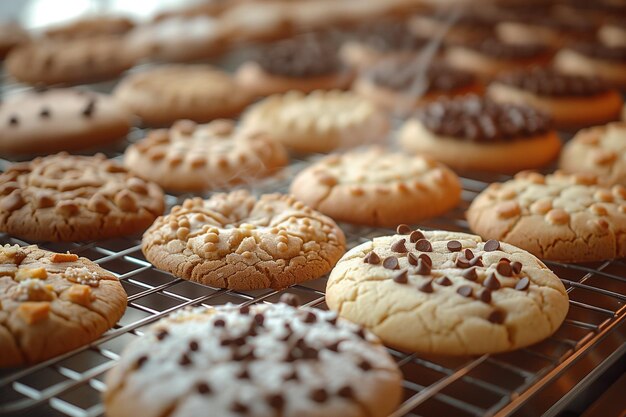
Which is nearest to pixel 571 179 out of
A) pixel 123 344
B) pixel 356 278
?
pixel 356 278

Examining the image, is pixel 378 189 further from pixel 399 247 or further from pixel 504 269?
pixel 504 269

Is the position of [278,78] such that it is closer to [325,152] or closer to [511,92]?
[325,152]

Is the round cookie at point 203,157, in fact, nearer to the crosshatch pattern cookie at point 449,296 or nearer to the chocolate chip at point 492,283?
the crosshatch pattern cookie at point 449,296

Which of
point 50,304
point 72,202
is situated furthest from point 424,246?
point 72,202

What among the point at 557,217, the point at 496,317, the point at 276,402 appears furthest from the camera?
the point at 557,217

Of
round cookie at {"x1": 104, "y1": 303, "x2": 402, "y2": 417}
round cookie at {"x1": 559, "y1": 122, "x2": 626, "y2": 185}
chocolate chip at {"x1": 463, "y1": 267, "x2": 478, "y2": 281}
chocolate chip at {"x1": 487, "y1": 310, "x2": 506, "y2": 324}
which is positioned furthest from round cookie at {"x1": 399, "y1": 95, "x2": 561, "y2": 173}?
round cookie at {"x1": 104, "y1": 303, "x2": 402, "y2": 417}

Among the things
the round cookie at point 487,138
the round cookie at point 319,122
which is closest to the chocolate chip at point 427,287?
the round cookie at point 487,138
